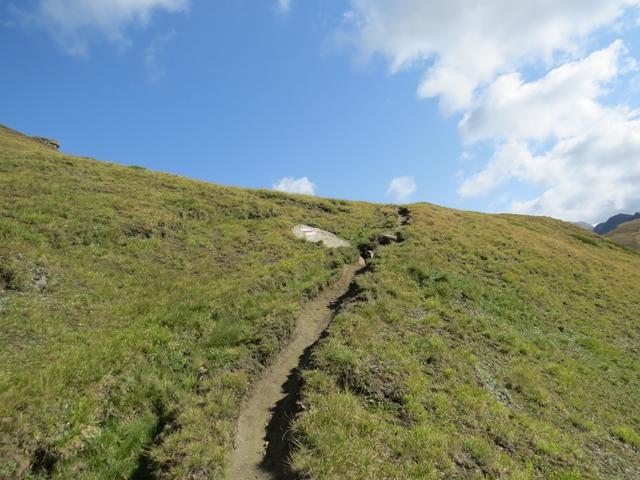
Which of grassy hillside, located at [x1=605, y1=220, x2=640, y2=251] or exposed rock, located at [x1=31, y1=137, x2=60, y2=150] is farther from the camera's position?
grassy hillside, located at [x1=605, y1=220, x2=640, y2=251]

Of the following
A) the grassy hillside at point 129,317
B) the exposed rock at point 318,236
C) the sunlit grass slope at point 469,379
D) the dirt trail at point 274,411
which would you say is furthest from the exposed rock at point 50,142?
the dirt trail at point 274,411

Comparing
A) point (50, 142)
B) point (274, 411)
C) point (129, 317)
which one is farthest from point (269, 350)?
point (50, 142)

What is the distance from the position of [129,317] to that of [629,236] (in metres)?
200

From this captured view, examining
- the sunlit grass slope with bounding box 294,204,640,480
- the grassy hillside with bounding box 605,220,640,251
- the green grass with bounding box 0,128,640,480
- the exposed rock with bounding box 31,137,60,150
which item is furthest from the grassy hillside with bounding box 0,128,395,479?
the grassy hillside with bounding box 605,220,640,251

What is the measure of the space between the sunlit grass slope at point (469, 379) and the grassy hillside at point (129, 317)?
2.98 m

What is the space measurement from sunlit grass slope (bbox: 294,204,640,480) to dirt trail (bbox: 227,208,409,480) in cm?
68

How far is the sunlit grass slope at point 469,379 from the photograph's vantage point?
35.6 feet

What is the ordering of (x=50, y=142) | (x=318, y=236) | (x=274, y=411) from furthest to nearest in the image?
(x=50, y=142)
(x=318, y=236)
(x=274, y=411)

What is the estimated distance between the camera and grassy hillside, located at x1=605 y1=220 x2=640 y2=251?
151 meters

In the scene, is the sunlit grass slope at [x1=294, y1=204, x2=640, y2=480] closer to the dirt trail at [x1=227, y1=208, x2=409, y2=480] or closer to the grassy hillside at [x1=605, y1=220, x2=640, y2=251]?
the dirt trail at [x1=227, y1=208, x2=409, y2=480]

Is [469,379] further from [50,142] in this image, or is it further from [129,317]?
[50,142]

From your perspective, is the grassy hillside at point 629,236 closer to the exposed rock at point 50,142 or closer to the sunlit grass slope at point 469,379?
the sunlit grass slope at point 469,379

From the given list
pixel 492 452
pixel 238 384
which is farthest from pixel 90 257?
pixel 492 452

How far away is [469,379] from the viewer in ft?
50.5
